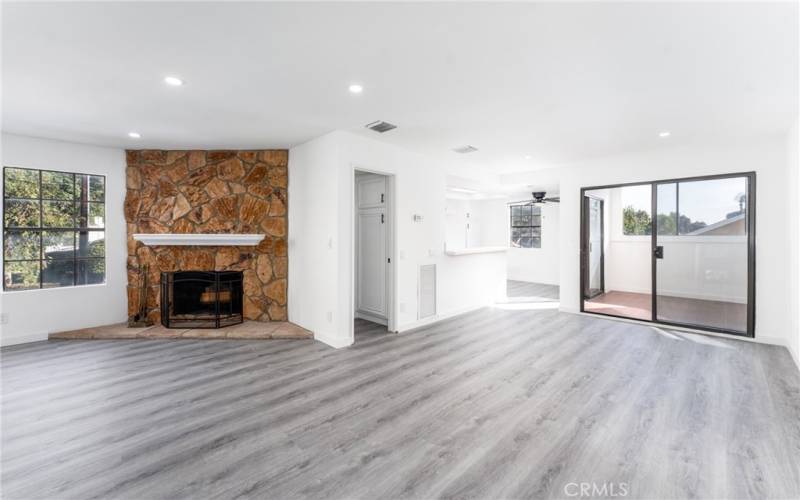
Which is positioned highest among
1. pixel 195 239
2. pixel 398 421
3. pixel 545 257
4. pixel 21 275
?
pixel 195 239

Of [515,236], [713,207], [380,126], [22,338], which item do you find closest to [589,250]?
[713,207]

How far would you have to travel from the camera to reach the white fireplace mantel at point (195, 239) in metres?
4.74

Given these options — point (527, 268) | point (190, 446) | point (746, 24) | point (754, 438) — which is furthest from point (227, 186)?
point (527, 268)

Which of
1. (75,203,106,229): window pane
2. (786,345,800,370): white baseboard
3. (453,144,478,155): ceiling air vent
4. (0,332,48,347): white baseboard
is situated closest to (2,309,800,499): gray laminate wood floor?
(786,345,800,370): white baseboard

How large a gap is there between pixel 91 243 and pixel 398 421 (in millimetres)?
4993

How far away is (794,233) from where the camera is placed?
149 inches

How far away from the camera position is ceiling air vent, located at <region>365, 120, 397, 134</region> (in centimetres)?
378

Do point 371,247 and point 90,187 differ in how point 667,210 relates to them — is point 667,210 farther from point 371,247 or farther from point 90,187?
point 90,187

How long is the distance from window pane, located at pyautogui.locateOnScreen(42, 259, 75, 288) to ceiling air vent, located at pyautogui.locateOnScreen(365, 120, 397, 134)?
440 cm

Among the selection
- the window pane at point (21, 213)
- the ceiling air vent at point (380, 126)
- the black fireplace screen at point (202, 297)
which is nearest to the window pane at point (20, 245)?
the window pane at point (21, 213)

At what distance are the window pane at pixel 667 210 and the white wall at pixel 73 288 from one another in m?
7.62

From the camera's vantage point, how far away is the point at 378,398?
2852 mm

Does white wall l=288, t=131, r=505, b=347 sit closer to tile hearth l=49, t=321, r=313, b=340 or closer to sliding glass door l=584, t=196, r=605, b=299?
tile hearth l=49, t=321, r=313, b=340

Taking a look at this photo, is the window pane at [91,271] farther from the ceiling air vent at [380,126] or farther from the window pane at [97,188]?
the ceiling air vent at [380,126]
